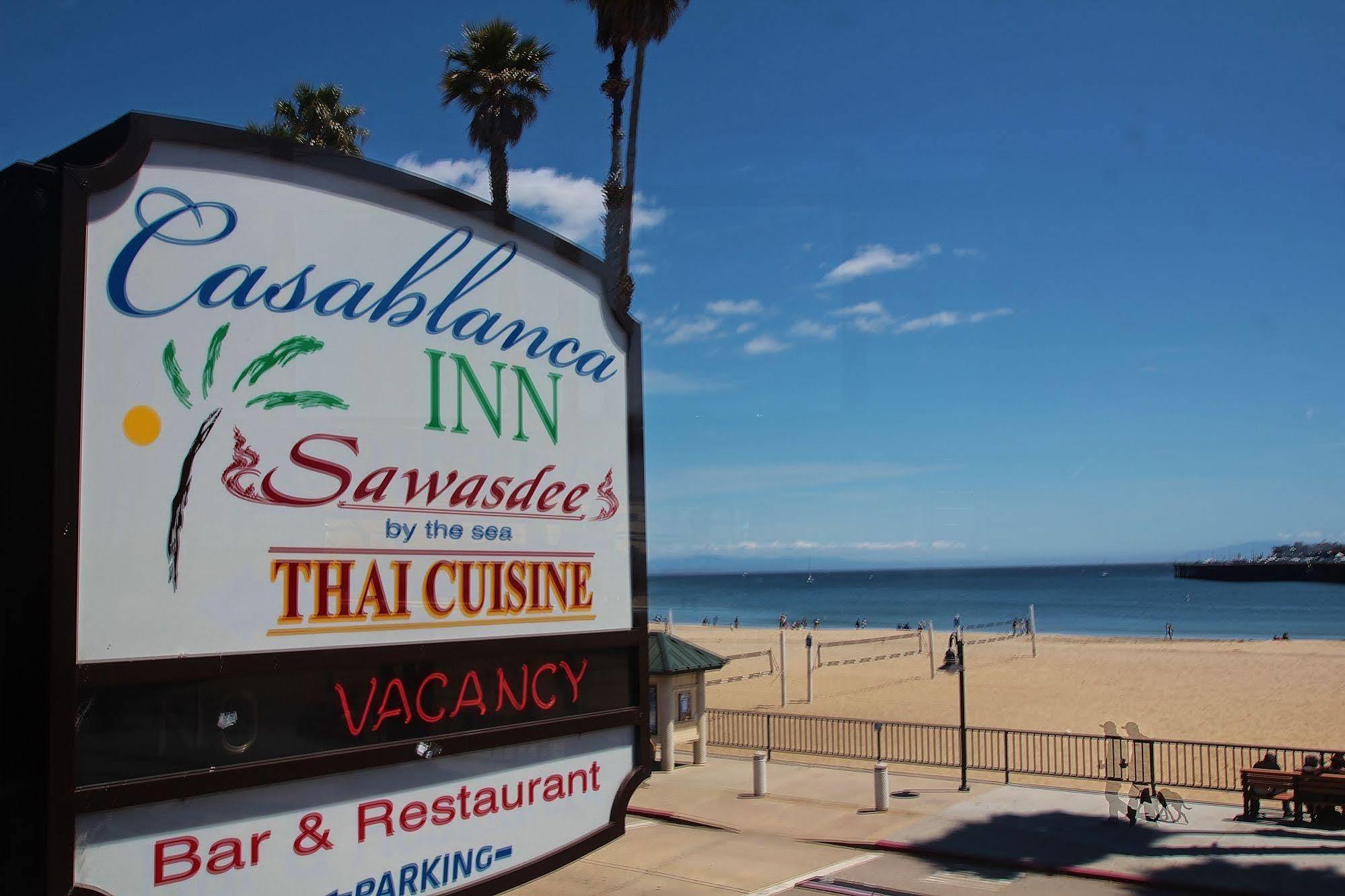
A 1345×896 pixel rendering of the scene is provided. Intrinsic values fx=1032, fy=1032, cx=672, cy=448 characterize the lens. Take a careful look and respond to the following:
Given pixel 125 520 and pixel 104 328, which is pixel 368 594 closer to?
pixel 125 520

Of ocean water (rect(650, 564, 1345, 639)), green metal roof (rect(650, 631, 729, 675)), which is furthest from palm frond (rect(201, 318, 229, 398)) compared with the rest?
ocean water (rect(650, 564, 1345, 639))

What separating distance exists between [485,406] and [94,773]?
78.2 inches

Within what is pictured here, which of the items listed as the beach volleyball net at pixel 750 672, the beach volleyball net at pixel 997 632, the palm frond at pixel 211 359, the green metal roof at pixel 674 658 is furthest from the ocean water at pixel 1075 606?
the palm frond at pixel 211 359

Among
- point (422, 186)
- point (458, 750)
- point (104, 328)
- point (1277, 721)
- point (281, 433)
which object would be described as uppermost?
point (422, 186)

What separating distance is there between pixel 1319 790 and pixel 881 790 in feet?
19.3

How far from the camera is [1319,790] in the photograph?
13938 mm

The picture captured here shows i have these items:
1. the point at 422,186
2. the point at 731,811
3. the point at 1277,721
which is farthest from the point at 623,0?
the point at 1277,721

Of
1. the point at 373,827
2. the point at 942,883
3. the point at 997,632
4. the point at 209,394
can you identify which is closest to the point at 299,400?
the point at 209,394

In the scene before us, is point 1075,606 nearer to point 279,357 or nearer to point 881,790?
point 881,790

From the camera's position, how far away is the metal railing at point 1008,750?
17781mm

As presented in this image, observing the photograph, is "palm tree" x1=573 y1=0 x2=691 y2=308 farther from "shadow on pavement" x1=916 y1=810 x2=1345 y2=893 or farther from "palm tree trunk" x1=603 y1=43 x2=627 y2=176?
"shadow on pavement" x1=916 y1=810 x2=1345 y2=893

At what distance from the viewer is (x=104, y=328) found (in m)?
3.30

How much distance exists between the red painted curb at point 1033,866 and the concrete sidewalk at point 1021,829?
0.08 feet

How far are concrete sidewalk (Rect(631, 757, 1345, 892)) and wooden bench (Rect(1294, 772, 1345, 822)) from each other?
1.31 ft
